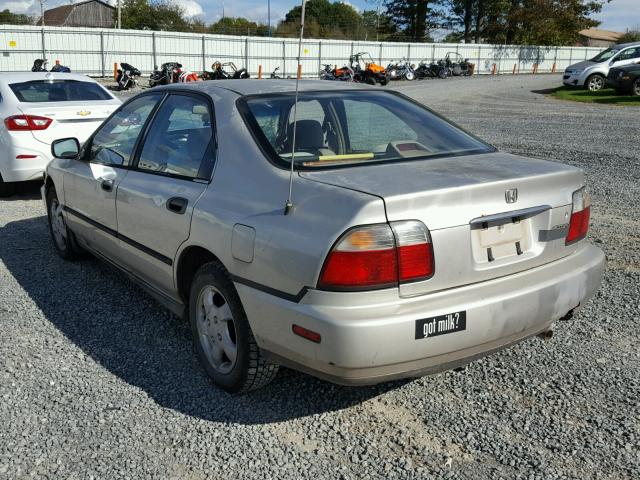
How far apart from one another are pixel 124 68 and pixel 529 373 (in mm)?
24463

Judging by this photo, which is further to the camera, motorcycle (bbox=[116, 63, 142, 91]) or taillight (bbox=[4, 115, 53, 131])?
motorcycle (bbox=[116, 63, 142, 91])

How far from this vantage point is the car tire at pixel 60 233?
215 inches

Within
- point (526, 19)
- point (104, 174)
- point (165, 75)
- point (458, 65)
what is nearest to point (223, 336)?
point (104, 174)

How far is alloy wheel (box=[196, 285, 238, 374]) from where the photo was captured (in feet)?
11.0

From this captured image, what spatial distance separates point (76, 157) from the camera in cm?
511

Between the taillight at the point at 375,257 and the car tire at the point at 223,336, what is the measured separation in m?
0.66

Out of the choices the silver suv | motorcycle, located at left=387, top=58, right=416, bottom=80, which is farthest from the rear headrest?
motorcycle, located at left=387, top=58, right=416, bottom=80

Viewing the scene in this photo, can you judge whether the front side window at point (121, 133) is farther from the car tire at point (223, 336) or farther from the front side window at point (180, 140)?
the car tire at point (223, 336)

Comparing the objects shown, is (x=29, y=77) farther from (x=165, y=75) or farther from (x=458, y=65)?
(x=458, y=65)

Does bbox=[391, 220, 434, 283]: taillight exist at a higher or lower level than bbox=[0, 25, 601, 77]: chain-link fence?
lower

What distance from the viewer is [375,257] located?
8.72 feet

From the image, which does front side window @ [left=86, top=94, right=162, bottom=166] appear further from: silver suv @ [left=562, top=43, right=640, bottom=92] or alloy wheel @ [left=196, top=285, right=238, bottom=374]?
silver suv @ [left=562, top=43, right=640, bottom=92]

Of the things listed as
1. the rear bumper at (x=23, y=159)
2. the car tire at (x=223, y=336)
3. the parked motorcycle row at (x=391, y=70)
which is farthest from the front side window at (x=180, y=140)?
the parked motorcycle row at (x=391, y=70)

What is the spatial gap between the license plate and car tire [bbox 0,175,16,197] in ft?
22.3
